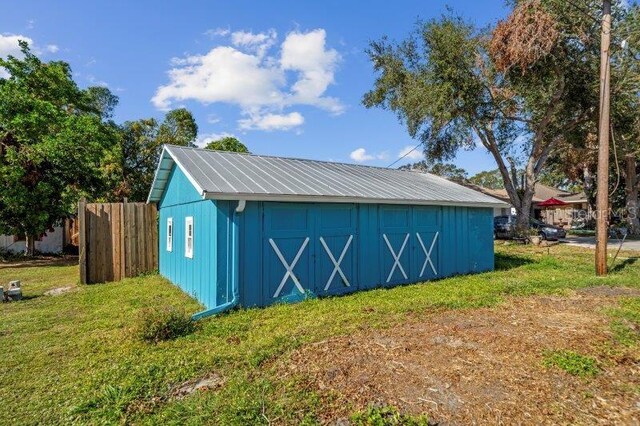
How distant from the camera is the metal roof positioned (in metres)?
7.00

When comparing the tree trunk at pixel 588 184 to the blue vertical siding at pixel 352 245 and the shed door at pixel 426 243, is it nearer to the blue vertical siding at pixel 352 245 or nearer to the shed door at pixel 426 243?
the blue vertical siding at pixel 352 245

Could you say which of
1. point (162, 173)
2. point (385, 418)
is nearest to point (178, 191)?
point (162, 173)

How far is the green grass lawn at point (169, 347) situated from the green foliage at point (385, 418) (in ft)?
1.44

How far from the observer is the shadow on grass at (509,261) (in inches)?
478

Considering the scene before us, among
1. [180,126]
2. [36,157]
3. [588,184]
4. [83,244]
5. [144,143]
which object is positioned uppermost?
[180,126]

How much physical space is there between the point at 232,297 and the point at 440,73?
1616 centimetres

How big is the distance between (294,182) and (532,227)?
1994cm

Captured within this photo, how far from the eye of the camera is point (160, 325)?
524cm

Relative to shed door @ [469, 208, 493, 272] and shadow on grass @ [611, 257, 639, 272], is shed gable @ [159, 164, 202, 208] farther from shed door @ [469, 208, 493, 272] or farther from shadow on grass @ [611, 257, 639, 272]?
shadow on grass @ [611, 257, 639, 272]

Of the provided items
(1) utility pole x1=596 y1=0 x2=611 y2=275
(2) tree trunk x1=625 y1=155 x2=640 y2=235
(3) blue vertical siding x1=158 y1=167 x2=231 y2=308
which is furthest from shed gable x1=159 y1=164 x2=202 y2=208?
(2) tree trunk x1=625 y1=155 x2=640 y2=235

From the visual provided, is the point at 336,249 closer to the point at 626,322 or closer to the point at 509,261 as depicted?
the point at 626,322

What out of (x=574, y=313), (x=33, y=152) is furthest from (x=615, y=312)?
(x=33, y=152)

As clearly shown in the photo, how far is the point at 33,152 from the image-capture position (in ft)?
45.4

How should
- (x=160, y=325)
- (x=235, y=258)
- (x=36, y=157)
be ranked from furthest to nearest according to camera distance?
(x=36, y=157)
(x=235, y=258)
(x=160, y=325)
